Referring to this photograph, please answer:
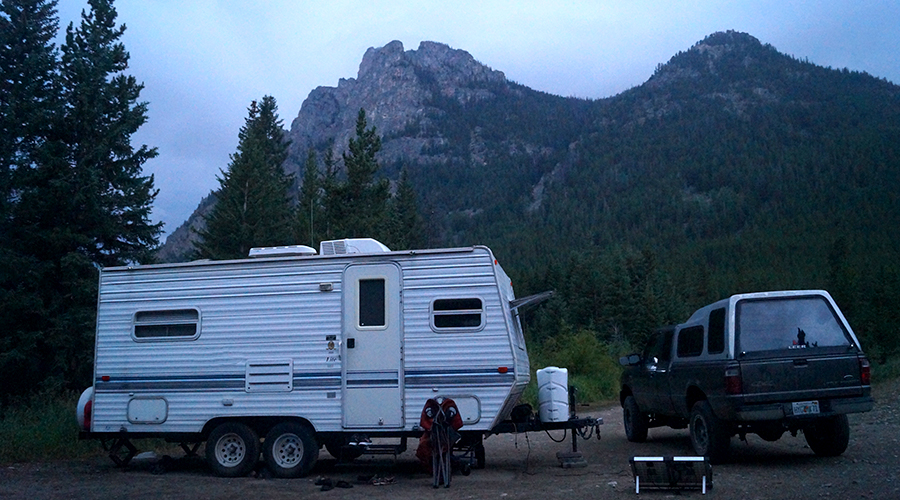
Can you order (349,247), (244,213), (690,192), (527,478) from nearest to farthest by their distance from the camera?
(527,478) < (349,247) < (244,213) < (690,192)

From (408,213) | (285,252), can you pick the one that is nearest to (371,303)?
(285,252)

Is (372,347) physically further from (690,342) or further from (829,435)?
(829,435)

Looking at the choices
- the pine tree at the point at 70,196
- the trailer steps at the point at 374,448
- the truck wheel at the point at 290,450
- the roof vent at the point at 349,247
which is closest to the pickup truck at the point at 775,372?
the trailer steps at the point at 374,448

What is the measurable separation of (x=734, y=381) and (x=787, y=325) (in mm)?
1102

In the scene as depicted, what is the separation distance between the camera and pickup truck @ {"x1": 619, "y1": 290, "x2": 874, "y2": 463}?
30.8 feet

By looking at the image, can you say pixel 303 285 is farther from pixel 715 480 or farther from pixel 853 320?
pixel 853 320

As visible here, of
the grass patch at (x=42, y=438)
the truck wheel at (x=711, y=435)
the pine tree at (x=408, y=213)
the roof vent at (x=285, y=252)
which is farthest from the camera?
the pine tree at (x=408, y=213)

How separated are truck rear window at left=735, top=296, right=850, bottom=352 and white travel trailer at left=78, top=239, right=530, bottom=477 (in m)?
3.01

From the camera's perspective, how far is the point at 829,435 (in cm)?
1023

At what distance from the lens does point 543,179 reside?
15050 centimetres

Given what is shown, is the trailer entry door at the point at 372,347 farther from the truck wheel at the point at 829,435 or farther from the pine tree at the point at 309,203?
the pine tree at the point at 309,203

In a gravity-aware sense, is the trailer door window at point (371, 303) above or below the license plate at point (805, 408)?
above

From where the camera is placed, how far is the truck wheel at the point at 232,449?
1033 cm

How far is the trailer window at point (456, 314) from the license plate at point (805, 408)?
4104 millimetres
